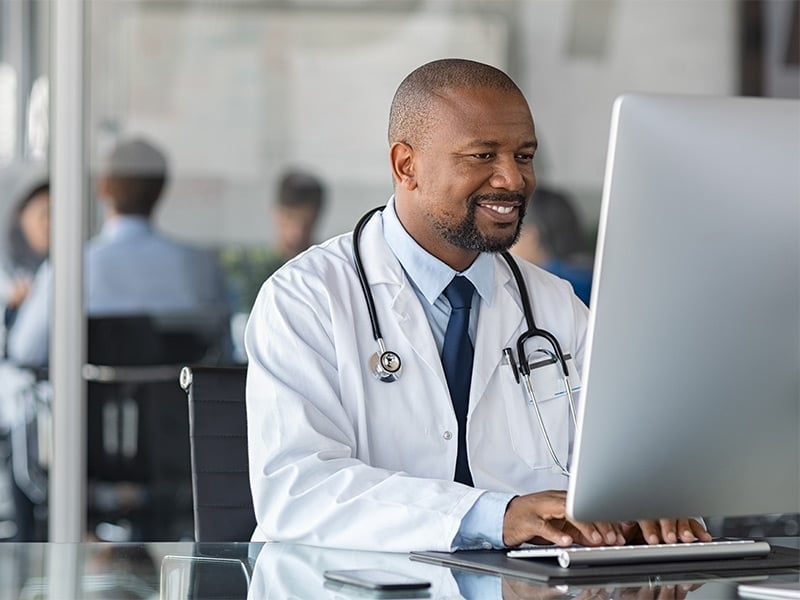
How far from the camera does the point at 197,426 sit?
198 centimetres

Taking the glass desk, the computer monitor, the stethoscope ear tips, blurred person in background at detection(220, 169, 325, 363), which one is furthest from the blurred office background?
the computer monitor

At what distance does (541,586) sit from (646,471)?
0.58ft

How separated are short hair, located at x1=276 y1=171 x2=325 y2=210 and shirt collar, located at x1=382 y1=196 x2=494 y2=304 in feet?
6.32

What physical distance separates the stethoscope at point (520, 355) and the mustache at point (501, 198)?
167mm

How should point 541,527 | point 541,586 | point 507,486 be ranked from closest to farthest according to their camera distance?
point 541,586 → point 541,527 → point 507,486

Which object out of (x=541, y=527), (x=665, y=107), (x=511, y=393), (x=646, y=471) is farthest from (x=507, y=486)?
(x=665, y=107)

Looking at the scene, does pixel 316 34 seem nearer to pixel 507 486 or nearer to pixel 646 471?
pixel 507 486

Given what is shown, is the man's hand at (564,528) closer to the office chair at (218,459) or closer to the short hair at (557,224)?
the office chair at (218,459)

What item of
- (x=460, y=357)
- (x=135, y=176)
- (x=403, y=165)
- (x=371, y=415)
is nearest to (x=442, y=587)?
(x=371, y=415)

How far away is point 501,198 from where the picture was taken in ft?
6.51

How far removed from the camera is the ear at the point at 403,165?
82.3 inches

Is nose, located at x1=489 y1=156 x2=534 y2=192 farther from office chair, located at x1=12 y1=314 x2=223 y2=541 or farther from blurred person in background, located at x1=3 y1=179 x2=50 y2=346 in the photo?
blurred person in background, located at x1=3 y1=179 x2=50 y2=346

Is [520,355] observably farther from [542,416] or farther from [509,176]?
[509,176]

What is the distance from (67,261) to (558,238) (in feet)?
4.87
